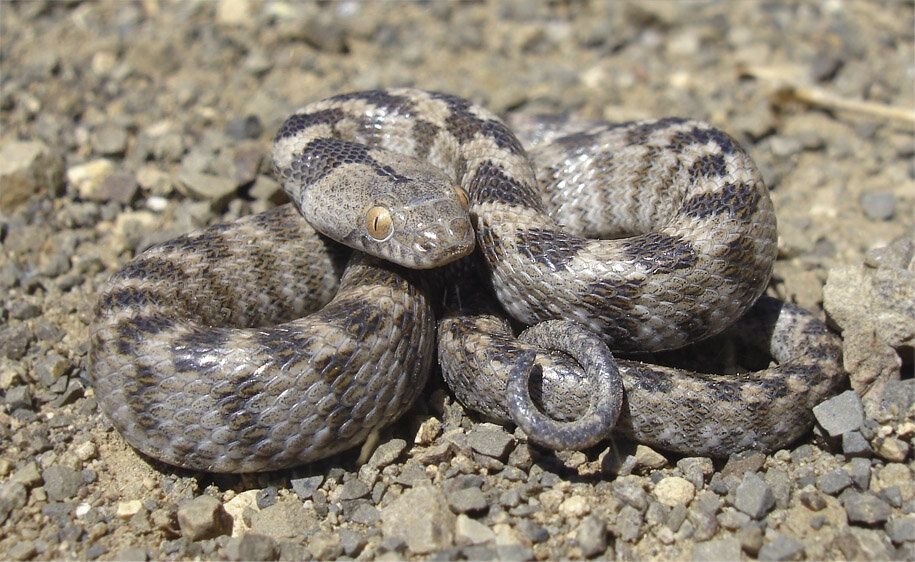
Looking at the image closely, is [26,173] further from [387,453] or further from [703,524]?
[703,524]

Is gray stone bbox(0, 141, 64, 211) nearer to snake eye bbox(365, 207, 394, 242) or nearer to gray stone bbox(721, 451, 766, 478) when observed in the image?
snake eye bbox(365, 207, 394, 242)

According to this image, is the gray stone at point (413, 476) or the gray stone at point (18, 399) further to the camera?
the gray stone at point (18, 399)

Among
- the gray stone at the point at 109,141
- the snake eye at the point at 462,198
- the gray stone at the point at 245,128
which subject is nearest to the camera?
the snake eye at the point at 462,198

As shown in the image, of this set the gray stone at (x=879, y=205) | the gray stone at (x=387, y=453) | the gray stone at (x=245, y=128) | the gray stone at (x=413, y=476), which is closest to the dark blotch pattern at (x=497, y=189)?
the gray stone at (x=387, y=453)

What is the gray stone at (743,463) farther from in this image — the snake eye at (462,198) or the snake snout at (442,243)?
the snake eye at (462,198)

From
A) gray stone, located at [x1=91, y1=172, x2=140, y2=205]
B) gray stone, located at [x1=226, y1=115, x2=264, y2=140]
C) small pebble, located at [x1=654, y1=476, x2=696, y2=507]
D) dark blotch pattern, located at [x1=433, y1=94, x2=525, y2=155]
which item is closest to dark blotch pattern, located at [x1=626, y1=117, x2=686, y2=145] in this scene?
dark blotch pattern, located at [x1=433, y1=94, x2=525, y2=155]

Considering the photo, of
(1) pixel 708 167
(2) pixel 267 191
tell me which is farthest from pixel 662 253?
(2) pixel 267 191
